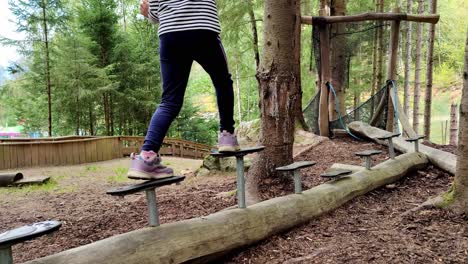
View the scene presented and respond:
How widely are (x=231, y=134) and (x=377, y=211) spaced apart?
1532mm

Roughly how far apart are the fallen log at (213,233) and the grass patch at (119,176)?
18.6ft

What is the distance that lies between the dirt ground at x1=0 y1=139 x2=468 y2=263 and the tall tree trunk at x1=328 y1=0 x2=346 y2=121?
5.82ft

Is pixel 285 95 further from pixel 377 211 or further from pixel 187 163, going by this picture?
pixel 187 163

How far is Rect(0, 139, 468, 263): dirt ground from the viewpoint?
219cm

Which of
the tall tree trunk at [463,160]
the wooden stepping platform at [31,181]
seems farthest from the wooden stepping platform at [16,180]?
the tall tree trunk at [463,160]

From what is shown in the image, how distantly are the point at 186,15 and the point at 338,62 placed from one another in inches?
216

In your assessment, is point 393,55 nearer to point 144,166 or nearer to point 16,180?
point 144,166


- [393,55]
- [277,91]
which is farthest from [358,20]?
[277,91]

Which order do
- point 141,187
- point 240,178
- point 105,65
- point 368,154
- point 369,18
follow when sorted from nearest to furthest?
point 141,187
point 240,178
point 368,154
point 369,18
point 105,65

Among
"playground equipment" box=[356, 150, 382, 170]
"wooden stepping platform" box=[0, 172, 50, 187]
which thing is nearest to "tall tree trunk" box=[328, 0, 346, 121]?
"playground equipment" box=[356, 150, 382, 170]

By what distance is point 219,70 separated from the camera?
2367mm

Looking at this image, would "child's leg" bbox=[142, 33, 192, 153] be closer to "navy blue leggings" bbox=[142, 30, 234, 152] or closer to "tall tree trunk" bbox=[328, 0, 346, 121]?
"navy blue leggings" bbox=[142, 30, 234, 152]

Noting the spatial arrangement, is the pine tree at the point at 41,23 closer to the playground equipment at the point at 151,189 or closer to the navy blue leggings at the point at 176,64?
the navy blue leggings at the point at 176,64

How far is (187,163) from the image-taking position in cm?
1117
